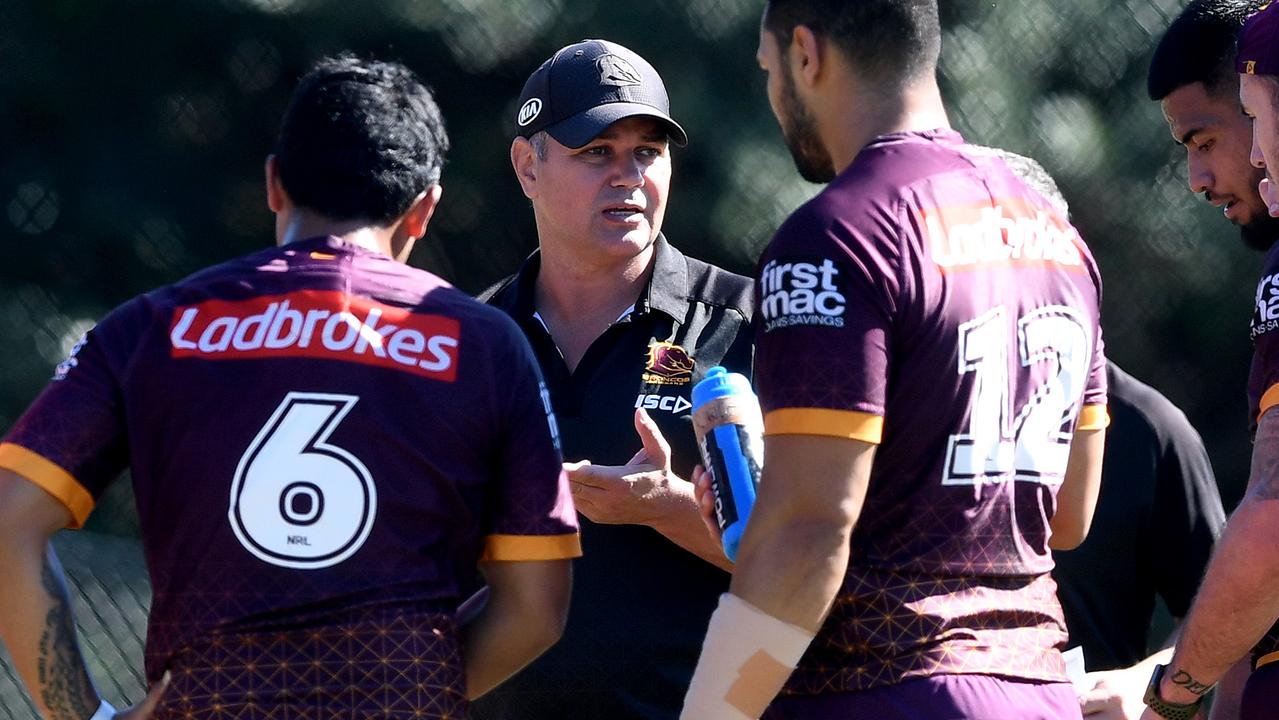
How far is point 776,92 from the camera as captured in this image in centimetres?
242

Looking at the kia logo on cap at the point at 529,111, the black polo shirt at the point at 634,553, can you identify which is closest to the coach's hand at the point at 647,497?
the black polo shirt at the point at 634,553

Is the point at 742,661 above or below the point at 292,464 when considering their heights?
below

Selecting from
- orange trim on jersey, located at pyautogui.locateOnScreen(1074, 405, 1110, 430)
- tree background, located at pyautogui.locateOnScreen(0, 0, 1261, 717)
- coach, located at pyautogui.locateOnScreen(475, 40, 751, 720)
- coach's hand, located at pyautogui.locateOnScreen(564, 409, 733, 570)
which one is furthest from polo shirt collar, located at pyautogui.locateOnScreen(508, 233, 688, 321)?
orange trim on jersey, located at pyautogui.locateOnScreen(1074, 405, 1110, 430)

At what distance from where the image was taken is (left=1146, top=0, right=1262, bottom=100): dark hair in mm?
3197

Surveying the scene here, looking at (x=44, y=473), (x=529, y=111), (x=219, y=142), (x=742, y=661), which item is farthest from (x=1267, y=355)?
(x=219, y=142)

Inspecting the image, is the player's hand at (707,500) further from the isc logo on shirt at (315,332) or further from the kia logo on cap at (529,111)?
the kia logo on cap at (529,111)

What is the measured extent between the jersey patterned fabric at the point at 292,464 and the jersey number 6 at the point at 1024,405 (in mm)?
682

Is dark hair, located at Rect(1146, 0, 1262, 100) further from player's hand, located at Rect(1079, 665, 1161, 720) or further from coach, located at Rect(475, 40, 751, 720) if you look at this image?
player's hand, located at Rect(1079, 665, 1161, 720)

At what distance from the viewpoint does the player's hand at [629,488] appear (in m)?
2.97

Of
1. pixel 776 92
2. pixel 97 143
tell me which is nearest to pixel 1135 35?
pixel 776 92

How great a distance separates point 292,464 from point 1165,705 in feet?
5.26

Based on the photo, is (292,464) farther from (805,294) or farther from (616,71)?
(616,71)

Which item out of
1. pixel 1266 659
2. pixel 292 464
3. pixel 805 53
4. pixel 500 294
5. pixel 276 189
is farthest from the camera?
pixel 500 294

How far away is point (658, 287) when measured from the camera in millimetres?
3406
